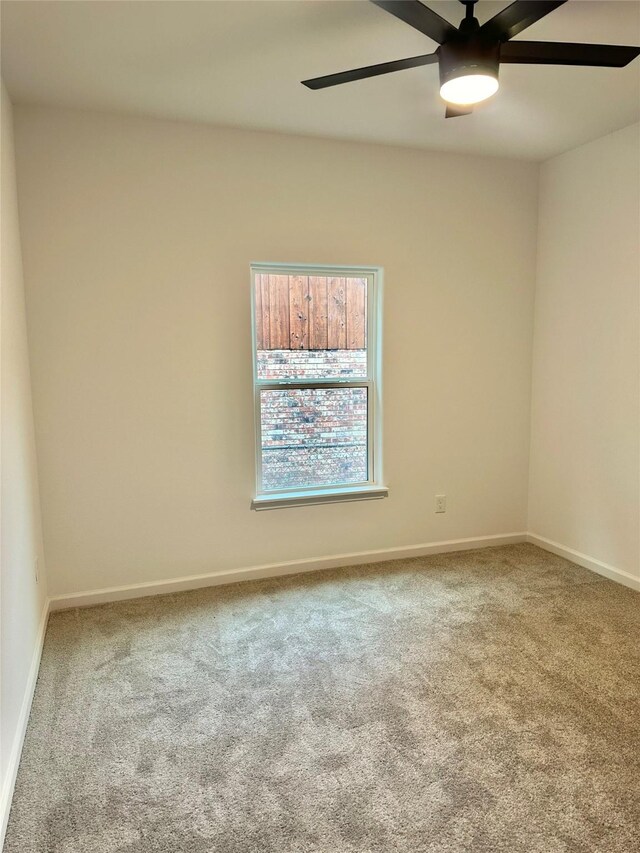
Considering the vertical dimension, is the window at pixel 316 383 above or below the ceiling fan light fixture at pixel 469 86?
below

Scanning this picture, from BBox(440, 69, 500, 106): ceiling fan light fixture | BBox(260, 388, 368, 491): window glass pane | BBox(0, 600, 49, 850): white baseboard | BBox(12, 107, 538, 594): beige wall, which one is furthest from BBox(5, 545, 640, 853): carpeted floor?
BBox(440, 69, 500, 106): ceiling fan light fixture

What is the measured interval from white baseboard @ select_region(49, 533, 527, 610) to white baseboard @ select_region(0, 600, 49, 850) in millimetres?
346

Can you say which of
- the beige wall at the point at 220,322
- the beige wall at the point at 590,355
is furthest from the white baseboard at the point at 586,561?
the beige wall at the point at 220,322

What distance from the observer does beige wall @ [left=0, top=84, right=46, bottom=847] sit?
1813mm

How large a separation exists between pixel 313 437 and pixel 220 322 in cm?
94

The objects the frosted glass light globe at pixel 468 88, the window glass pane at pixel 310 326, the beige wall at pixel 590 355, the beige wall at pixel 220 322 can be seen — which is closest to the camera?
the frosted glass light globe at pixel 468 88

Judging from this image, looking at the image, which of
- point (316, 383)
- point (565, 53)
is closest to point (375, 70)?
point (565, 53)

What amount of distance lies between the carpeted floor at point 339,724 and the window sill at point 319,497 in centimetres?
53

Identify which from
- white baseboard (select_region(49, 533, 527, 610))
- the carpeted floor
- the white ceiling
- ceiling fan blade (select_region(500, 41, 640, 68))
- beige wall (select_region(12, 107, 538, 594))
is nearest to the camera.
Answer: the carpeted floor

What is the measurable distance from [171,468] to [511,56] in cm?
253

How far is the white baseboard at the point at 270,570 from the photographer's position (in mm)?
3018

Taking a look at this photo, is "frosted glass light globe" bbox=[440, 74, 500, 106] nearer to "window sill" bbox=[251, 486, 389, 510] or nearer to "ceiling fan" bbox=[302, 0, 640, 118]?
"ceiling fan" bbox=[302, 0, 640, 118]

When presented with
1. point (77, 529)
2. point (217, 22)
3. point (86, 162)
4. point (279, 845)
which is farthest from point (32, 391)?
point (279, 845)

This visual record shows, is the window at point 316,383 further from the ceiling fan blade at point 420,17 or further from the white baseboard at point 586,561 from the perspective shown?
the ceiling fan blade at point 420,17
